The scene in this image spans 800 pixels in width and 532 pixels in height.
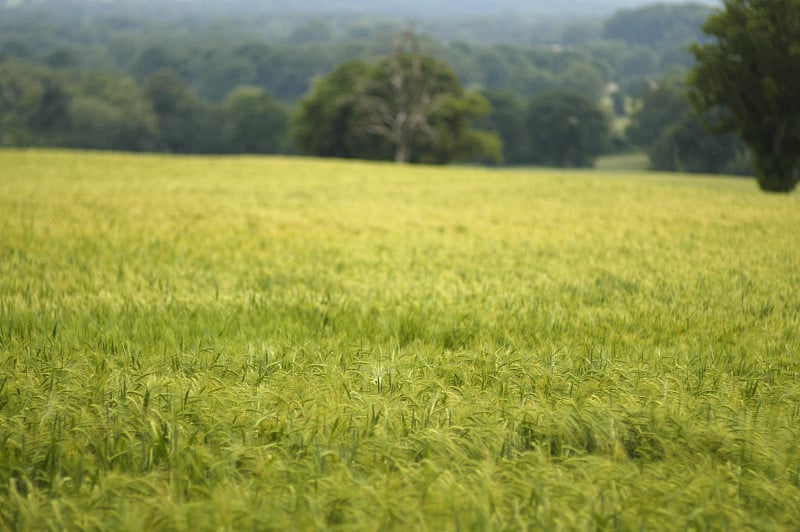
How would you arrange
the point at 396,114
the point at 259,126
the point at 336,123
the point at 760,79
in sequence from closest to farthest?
the point at 760,79, the point at 396,114, the point at 336,123, the point at 259,126

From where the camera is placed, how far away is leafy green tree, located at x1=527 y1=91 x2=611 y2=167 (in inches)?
3647

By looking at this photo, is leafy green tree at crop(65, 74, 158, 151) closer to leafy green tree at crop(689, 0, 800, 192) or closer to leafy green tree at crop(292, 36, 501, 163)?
leafy green tree at crop(292, 36, 501, 163)

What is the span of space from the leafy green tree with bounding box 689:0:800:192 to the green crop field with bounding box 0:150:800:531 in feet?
61.7

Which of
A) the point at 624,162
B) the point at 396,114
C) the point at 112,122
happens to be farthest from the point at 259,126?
the point at 624,162

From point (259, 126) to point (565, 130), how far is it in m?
44.1

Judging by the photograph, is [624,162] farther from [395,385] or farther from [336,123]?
[395,385]

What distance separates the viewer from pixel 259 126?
92125mm

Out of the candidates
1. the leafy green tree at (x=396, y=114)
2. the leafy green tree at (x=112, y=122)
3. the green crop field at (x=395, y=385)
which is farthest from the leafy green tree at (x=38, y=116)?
the green crop field at (x=395, y=385)

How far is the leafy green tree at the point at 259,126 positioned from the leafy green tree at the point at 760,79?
6968 cm

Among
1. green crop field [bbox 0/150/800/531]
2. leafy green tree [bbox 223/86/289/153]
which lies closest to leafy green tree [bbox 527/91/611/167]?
leafy green tree [bbox 223/86/289/153]

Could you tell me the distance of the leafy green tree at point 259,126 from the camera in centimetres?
9194

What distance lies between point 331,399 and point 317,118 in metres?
58.7

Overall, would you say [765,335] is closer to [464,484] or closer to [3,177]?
[464,484]

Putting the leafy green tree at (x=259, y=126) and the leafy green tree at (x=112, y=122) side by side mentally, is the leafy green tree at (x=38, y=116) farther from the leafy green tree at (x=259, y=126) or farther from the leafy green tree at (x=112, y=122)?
the leafy green tree at (x=259, y=126)
